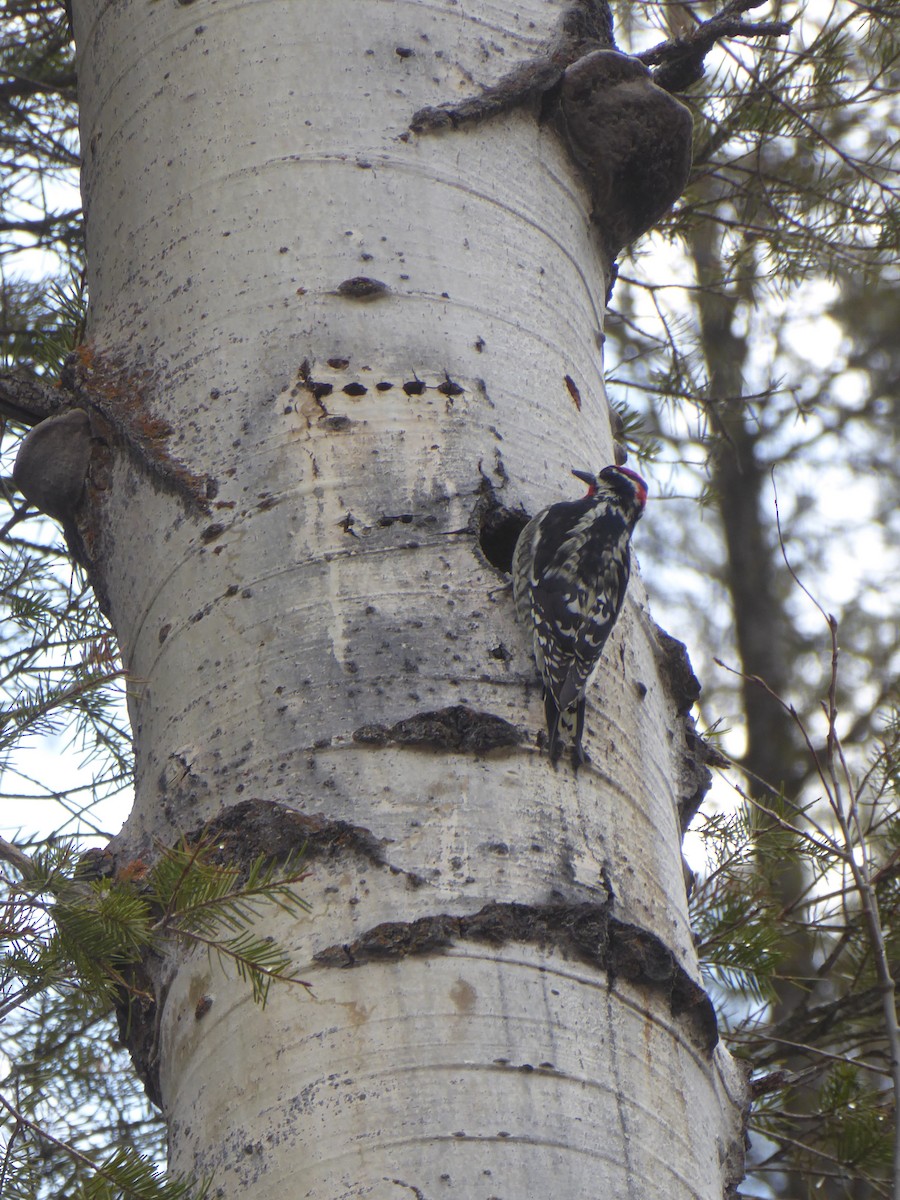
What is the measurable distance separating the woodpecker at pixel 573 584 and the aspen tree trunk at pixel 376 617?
1.3 inches

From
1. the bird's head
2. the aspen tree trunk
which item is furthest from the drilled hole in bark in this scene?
the bird's head

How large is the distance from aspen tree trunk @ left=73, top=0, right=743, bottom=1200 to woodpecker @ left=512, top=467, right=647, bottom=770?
0.03 meters

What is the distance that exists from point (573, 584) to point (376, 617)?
92 cm

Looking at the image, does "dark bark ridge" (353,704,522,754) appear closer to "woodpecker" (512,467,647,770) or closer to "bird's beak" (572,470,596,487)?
"woodpecker" (512,467,647,770)

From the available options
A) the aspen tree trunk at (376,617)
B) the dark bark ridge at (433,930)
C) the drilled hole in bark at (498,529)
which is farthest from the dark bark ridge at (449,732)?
the drilled hole in bark at (498,529)

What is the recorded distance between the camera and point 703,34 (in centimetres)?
259

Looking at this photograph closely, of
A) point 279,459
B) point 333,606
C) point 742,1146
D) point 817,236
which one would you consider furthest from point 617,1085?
point 817,236

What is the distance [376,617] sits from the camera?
1.73 meters

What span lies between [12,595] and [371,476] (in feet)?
5.66

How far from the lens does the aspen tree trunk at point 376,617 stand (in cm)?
142

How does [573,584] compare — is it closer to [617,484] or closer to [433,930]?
[617,484]

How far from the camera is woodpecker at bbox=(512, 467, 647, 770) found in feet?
5.88

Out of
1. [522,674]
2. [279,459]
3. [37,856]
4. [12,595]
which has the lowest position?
[37,856]

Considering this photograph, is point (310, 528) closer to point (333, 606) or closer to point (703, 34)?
point (333, 606)
